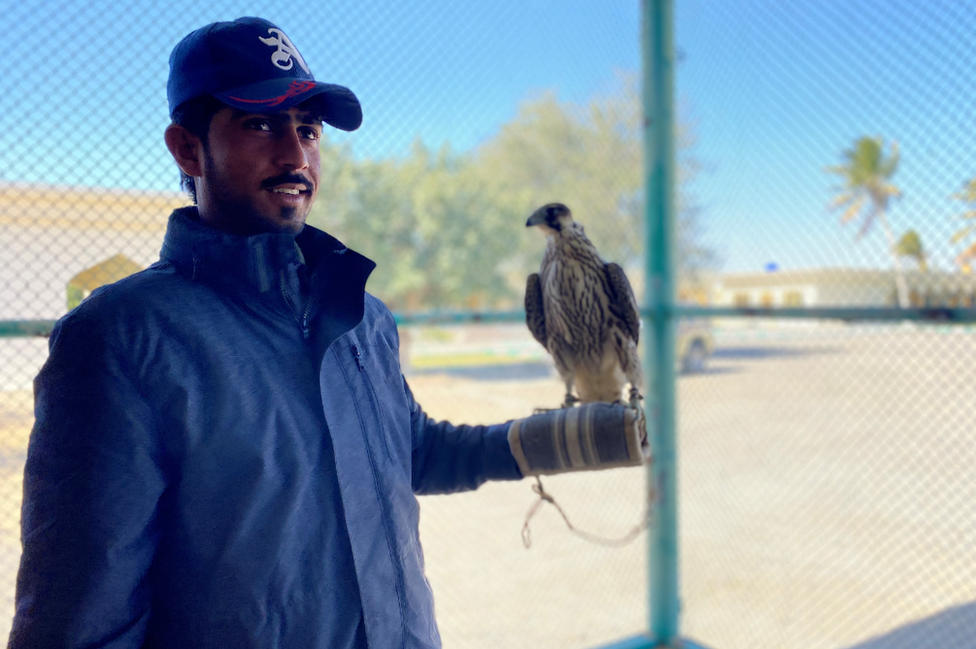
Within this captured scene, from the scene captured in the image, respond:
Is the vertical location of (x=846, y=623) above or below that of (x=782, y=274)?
below

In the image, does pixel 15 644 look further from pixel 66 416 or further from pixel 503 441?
pixel 503 441

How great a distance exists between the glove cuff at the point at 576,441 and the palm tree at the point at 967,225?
1.56 meters

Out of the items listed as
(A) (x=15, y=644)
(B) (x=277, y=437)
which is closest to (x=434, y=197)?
(B) (x=277, y=437)

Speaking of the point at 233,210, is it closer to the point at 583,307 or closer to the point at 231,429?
the point at 231,429

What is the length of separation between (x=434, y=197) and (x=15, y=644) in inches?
100

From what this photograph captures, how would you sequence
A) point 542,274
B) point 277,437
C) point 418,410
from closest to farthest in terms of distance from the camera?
1. point 277,437
2. point 418,410
3. point 542,274

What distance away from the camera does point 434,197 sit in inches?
122

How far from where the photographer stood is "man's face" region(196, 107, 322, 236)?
3.53 ft

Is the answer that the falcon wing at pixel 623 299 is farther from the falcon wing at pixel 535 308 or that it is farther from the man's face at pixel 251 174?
the man's face at pixel 251 174

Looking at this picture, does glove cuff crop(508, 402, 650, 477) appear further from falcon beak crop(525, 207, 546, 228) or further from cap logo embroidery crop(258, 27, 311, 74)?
cap logo embroidery crop(258, 27, 311, 74)

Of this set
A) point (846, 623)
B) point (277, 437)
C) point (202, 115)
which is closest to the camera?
point (277, 437)

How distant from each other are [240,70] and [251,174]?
6.7 inches

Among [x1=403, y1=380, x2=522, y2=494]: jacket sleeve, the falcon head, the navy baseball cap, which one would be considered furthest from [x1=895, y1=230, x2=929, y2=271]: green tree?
the navy baseball cap

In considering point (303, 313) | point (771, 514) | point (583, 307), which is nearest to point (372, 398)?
point (303, 313)
